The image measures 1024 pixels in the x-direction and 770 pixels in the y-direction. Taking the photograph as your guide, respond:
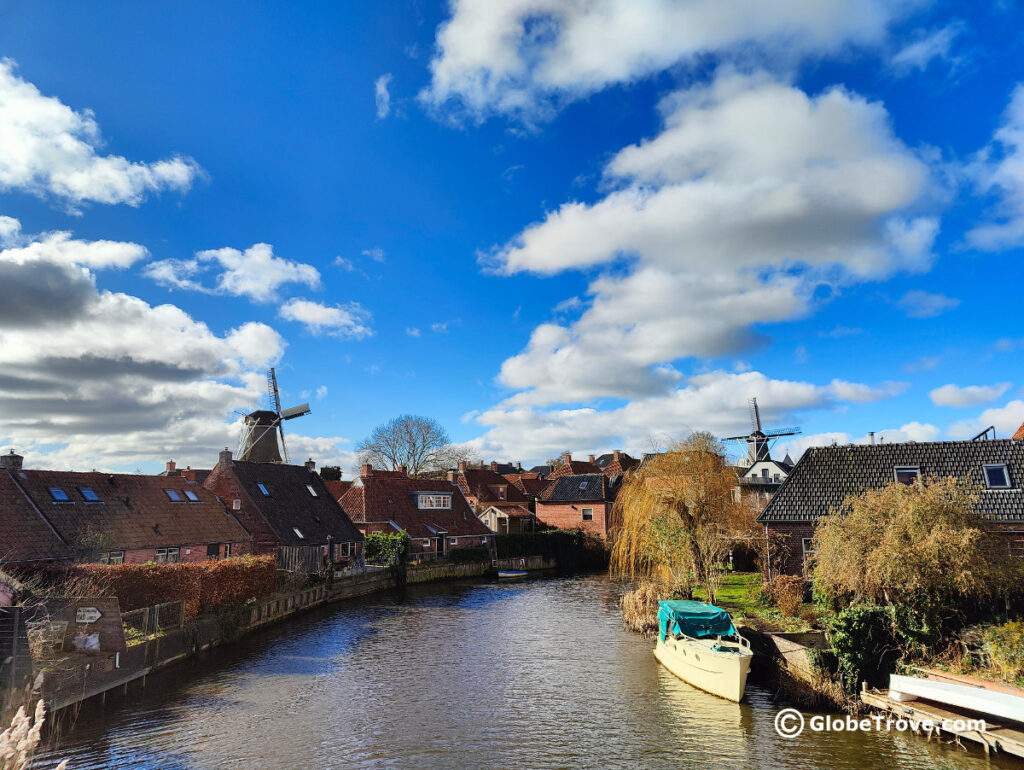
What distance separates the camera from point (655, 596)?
30266 mm

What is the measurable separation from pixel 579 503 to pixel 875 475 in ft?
129

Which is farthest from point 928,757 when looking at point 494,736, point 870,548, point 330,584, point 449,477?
point 449,477

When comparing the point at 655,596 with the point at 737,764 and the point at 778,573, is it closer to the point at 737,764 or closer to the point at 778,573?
the point at 778,573

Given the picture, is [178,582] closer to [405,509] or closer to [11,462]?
[11,462]

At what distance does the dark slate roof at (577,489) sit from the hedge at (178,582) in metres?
42.1

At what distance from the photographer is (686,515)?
31.9 m

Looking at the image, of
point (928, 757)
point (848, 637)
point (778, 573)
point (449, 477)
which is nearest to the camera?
point (928, 757)

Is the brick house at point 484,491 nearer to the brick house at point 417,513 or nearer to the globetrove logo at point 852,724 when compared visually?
the brick house at point 417,513

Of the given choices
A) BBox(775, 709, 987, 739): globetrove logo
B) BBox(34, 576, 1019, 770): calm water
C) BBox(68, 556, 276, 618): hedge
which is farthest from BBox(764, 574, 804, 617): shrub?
BBox(68, 556, 276, 618): hedge

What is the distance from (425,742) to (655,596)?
1644cm

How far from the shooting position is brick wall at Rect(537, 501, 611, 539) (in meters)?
65.1

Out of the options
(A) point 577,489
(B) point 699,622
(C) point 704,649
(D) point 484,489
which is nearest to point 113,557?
(B) point 699,622

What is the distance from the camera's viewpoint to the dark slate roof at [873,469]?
90.3 ft

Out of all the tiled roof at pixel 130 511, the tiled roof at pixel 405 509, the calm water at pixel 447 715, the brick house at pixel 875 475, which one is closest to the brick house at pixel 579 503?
the tiled roof at pixel 405 509
